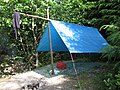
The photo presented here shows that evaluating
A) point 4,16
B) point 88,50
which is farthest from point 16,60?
point 88,50

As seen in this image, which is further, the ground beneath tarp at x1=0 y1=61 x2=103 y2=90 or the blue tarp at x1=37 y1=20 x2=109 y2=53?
the blue tarp at x1=37 y1=20 x2=109 y2=53

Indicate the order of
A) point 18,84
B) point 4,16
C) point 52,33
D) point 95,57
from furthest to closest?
point 95,57, point 4,16, point 52,33, point 18,84

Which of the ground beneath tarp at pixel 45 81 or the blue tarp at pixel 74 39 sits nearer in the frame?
the ground beneath tarp at pixel 45 81

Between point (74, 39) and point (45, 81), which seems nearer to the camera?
point (45, 81)

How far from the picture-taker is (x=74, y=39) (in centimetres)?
646

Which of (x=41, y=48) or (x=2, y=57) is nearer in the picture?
(x=41, y=48)

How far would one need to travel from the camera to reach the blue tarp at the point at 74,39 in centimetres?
621

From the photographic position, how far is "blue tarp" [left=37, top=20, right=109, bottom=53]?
245 inches

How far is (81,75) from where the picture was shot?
648 cm

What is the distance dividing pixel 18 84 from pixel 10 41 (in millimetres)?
3280

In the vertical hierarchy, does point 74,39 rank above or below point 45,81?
above

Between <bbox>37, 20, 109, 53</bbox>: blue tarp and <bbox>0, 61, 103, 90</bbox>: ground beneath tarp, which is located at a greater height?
<bbox>37, 20, 109, 53</bbox>: blue tarp

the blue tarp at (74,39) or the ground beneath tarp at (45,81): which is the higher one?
the blue tarp at (74,39)

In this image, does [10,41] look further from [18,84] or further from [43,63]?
[18,84]
